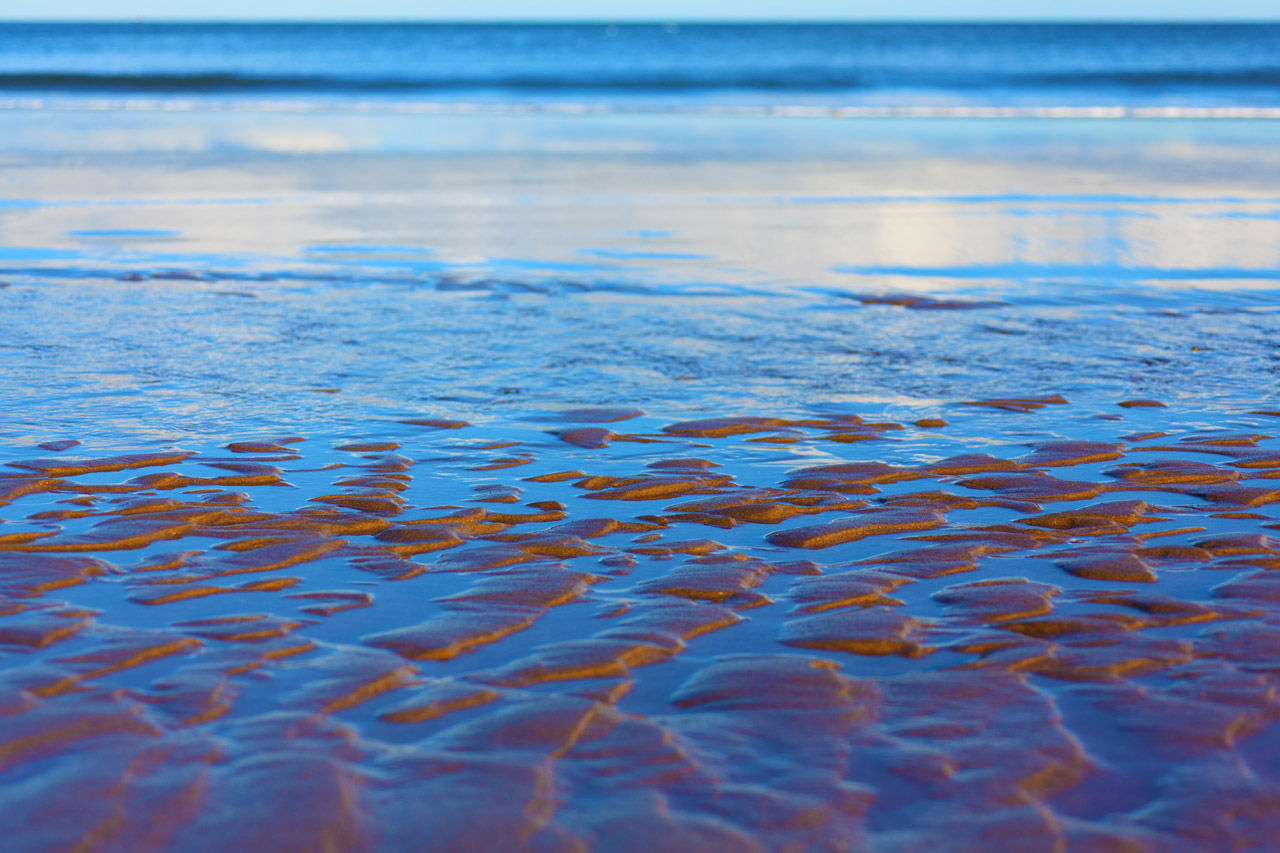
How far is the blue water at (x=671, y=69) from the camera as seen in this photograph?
1048 inches

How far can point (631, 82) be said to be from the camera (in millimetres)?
29812

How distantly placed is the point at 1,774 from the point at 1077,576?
226cm

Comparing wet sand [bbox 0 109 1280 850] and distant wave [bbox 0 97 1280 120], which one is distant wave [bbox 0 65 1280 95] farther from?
wet sand [bbox 0 109 1280 850]

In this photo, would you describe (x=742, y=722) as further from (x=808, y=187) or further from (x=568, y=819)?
(x=808, y=187)

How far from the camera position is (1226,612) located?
2.54 meters

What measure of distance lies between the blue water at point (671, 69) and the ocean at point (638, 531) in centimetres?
1850

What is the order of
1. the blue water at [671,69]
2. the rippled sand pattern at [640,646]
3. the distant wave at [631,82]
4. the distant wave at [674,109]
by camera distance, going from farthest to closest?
the distant wave at [631,82] < the blue water at [671,69] < the distant wave at [674,109] < the rippled sand pattern at [640,646]

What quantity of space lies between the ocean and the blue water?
60.7ft

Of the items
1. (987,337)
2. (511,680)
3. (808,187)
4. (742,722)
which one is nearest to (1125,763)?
(742,722)

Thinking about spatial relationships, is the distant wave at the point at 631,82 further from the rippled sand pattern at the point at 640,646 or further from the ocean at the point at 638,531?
the rippled sand pattern at the point at 640,646

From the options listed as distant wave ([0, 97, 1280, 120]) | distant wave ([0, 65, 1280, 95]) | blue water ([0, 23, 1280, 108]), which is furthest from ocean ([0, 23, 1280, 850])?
distant wave ([0, 65, 1280, 95])

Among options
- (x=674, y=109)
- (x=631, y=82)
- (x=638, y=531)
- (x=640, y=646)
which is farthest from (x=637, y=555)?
(x=631, y=82)

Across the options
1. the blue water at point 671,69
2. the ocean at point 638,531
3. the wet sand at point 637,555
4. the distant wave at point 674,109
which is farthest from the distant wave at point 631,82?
the wet sand at point 637,555

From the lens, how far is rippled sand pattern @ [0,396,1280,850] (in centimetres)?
180
